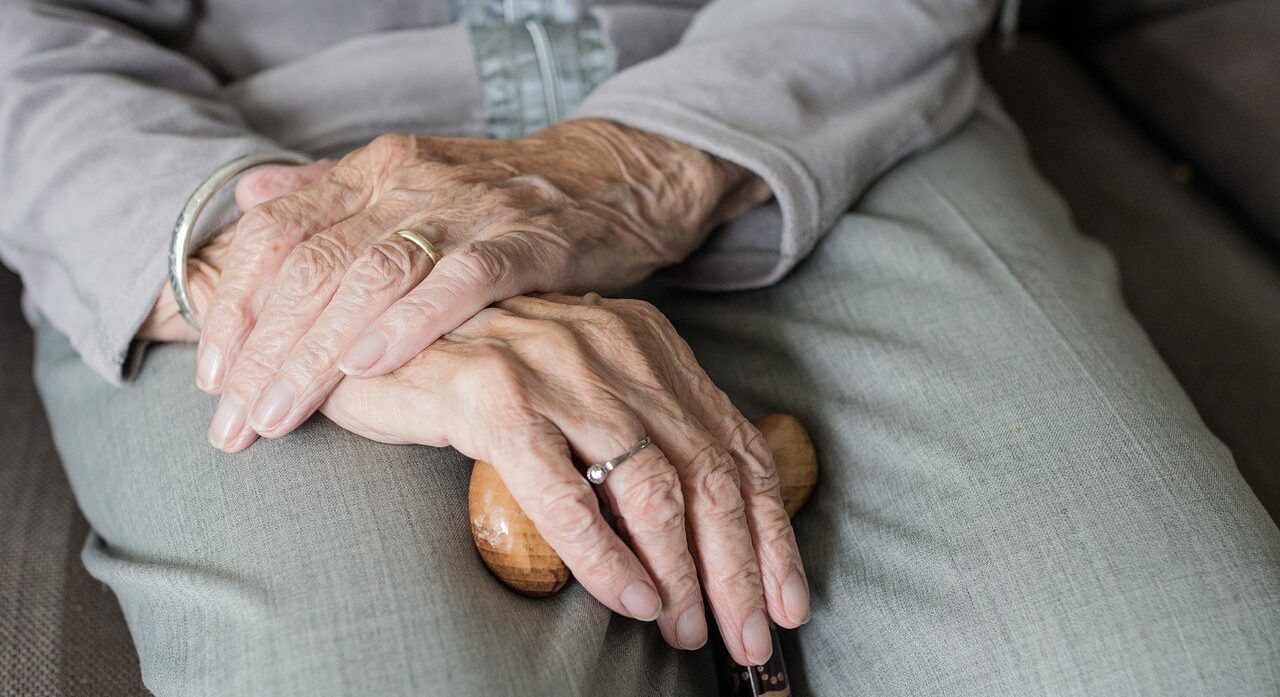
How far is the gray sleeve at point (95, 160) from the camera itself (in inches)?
29.1

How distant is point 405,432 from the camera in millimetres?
625

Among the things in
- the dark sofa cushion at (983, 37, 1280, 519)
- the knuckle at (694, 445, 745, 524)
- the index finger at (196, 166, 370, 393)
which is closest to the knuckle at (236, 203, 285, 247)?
the index finger at (196, 166, 370, 393)

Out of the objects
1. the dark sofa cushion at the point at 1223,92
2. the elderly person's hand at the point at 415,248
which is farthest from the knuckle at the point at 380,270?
the dark sofa cushion at the point at 1223,92

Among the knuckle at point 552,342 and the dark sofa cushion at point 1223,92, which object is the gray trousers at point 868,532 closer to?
the knuckle at point 552,342

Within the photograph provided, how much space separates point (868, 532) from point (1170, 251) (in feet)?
2.27

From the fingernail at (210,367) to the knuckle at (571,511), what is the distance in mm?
271

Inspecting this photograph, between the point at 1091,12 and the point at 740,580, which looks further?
the point at 1091,12

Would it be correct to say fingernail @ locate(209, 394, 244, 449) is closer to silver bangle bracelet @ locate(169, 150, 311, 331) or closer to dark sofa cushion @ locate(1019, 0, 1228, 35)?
silver bangle bracelet @ locate(169, 150, 311, 331)

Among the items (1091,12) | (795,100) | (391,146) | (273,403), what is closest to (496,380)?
(273,403)

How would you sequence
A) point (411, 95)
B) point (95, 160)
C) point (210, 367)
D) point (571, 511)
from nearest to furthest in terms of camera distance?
point (571, 511) → point (210, 367) → point (95, 160) → point (411, 95)

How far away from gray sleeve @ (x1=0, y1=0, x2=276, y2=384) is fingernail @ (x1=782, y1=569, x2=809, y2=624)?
0.52 metres

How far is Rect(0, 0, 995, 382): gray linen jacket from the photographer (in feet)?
2.54

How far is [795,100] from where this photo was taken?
87 centimetres

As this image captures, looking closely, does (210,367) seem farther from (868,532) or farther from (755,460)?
(868,532)
